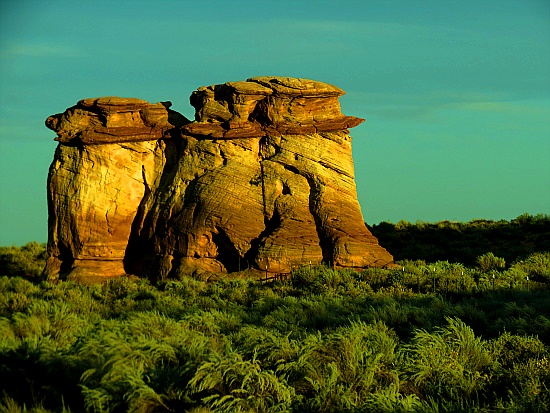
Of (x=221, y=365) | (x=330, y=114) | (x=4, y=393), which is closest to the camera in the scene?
(x=4, y=393)

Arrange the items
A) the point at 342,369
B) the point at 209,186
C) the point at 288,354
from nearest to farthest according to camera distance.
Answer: the point at 342,369, the point at 288,354, the point at 209,186

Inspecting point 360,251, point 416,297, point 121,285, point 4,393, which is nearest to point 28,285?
point 121,285

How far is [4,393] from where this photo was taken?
45.3 feet

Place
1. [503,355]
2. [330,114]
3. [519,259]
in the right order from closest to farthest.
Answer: [503,355] < [330,114] < [519,259]

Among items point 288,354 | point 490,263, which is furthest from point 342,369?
point 490,263

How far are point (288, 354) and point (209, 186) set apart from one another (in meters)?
16.0

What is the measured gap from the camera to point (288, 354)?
16.8 m

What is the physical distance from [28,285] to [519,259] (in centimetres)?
1721

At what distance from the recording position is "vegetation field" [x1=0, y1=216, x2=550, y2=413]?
1441cm

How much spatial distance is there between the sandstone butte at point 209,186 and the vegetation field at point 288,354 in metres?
3.55

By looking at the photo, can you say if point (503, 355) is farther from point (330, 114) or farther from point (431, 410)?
point (330, 114)

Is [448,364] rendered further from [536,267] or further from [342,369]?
[536,267]

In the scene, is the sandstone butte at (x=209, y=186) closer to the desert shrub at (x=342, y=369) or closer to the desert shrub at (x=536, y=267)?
the desert shrub at (x=536, y=267)

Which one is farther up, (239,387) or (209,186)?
(209,186)
